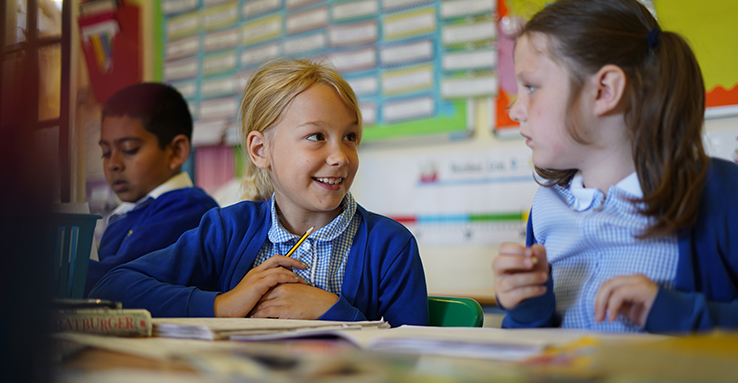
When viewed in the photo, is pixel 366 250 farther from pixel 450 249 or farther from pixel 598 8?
pixel 450 249

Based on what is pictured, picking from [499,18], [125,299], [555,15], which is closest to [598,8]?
[555,15]

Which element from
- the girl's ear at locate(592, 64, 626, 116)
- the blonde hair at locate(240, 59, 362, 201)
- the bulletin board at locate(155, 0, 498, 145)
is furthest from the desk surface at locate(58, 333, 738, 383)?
the bulletin board at locate(155, 0, 498, 145)

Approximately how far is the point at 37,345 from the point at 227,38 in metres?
2.62

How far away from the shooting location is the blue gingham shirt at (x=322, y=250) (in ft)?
3.41

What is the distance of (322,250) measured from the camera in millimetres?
1067

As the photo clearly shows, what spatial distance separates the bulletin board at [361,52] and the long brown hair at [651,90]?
1.23 m

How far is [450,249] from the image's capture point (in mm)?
2117

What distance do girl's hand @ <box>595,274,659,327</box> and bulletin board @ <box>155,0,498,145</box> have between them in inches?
58.7

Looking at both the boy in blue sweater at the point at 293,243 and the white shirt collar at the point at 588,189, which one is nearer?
the white shirt collar at the point at 588,189

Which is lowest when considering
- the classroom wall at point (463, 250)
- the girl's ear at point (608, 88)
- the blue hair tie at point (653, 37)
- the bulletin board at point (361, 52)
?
the classroom wall at point (463, 250)

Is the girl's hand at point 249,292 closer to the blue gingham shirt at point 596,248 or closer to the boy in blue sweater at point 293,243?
the boy in blue sweater at point 293,243

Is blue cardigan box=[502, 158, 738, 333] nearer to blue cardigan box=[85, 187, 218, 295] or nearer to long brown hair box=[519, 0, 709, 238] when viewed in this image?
long brown hair box=[519, 0, 709, 238]

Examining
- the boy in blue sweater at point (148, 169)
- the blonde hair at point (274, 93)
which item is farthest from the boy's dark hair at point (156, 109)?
the blonde hair at point (274, 93)

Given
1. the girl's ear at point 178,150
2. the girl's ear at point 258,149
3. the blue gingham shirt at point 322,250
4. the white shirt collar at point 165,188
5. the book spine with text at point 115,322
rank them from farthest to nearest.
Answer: the girl's ear at point 178,150, the white shirt collar at point 165,188, the girl's ear at point 258,149, the blue gingham shirt at point 322,250, the book spine with text at point 115,322
